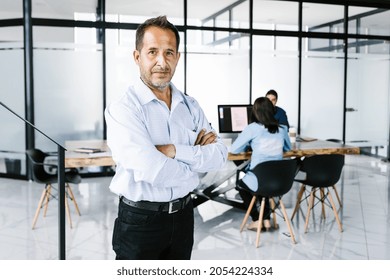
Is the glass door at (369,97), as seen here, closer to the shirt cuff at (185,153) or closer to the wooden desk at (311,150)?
the wooden desk at (311,150)

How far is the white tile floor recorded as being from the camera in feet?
11.5

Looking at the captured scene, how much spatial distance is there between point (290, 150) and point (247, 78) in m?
3.32

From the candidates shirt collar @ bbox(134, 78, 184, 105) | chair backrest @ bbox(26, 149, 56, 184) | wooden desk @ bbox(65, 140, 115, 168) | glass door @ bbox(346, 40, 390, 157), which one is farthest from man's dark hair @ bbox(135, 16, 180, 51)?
glass door @ bbox(346, 40, 390, 157)

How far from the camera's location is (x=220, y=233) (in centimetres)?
402

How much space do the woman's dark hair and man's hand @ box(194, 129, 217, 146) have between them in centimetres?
191

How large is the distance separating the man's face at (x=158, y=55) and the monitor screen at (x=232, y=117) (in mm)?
2943

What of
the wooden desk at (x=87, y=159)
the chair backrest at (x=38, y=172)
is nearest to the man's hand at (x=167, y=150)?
the wooden desk at (x=87, y=159)

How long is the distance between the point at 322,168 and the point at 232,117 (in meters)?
1.15

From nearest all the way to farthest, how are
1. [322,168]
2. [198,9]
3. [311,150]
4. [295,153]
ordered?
[322,168]
[295,153]
[311,150]
[198,9]

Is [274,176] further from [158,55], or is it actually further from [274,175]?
[158,55]

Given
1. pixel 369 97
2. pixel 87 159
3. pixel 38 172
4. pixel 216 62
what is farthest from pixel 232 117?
pixel 369 97

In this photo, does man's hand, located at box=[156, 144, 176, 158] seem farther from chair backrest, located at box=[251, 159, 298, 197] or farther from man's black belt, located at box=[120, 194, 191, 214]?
chair backrest, located at box=[251, 159, 298, 197]
